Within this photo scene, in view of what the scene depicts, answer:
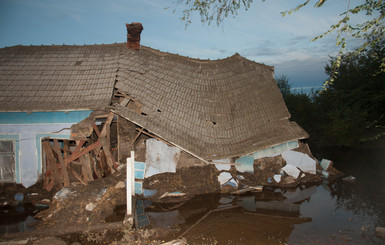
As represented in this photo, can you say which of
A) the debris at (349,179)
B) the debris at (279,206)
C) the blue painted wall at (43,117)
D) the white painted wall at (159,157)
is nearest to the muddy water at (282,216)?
the debris at (279,206)

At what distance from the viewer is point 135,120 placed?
36.9ft

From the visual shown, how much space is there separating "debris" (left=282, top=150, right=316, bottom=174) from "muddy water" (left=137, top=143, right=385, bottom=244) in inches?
47.9

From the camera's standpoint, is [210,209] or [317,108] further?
[317,108]

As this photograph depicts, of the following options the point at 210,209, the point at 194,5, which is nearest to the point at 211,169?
the point at 210,209

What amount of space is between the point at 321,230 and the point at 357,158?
13364mm

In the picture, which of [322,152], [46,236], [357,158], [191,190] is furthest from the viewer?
[322,152]

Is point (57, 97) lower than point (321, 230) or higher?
higher

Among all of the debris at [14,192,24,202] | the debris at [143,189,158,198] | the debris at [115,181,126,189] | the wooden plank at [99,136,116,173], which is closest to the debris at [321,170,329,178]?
the debris at [143,189,158,198]

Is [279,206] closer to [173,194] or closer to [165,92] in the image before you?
[173,194]

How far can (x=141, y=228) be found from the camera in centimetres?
820

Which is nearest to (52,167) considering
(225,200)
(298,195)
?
(225,200)

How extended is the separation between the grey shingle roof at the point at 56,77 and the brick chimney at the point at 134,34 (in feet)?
2.70

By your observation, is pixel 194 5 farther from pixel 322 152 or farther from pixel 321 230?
pixel 322 152

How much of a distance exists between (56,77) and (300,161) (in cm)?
1313
